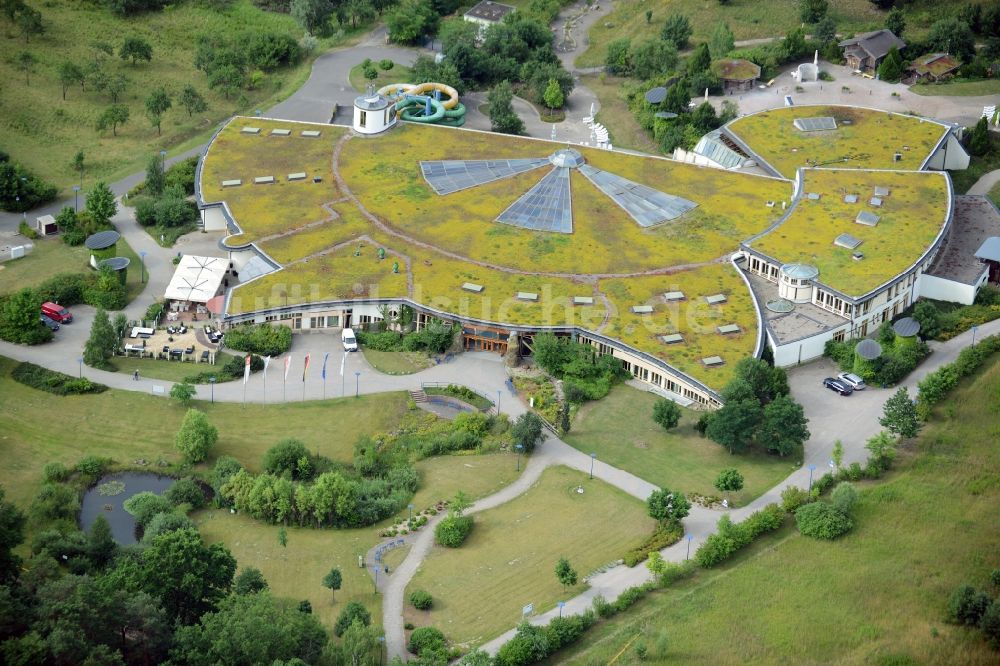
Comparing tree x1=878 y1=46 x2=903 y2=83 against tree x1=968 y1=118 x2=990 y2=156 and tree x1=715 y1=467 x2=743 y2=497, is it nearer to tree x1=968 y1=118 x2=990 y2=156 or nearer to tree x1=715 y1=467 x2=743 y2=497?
tree x1=968 y1=118 x2=990 y2=156

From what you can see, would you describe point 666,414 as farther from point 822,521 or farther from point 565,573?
point 565,573

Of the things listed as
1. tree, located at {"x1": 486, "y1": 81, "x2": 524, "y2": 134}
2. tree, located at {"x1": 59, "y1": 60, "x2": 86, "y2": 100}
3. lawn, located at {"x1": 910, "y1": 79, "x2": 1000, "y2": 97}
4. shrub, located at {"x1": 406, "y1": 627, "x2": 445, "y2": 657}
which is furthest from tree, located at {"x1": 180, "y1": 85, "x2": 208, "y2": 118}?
shrub, located at {"x1": 406, "y1": 627, "x2": 445, "y2": 657}

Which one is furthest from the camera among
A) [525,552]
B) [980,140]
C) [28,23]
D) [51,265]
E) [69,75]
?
[28,23]

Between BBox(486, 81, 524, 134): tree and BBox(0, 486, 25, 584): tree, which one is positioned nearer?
BBox(0, 486, 25, 584): tree

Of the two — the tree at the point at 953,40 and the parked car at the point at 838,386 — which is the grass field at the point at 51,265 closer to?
the parked car at the point at 838,386

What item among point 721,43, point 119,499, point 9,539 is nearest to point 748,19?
point 721,43
